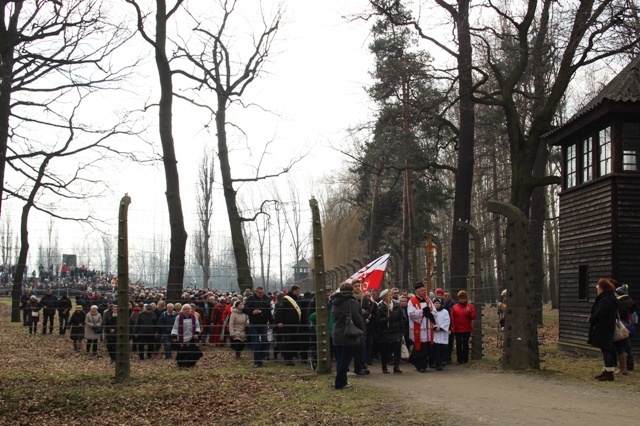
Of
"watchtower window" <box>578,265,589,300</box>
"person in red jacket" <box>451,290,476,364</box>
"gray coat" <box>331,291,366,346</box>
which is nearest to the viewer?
"gray coat" <box>331,291,366,346</box>

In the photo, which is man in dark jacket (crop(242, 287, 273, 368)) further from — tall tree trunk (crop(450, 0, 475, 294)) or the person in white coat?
tall tree trunk (crop(450, 0, 475, 294))

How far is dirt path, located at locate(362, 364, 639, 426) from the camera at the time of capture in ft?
32.0

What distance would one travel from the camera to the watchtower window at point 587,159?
20359 millimetres

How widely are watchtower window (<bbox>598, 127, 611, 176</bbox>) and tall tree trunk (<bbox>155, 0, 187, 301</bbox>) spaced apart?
12106mm

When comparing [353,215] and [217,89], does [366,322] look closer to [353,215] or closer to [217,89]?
[217,89]

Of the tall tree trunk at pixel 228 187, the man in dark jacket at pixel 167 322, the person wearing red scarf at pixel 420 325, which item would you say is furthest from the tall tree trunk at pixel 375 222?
the person wearing red scarf at pixel 420 325

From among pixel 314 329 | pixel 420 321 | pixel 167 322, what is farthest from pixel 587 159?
pixel 167 322

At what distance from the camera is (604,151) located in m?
19.7

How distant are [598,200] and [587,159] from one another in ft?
5.12

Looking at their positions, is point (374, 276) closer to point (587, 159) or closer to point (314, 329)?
point (314, 329)

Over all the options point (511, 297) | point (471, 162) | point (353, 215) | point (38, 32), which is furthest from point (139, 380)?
point (353, 215)

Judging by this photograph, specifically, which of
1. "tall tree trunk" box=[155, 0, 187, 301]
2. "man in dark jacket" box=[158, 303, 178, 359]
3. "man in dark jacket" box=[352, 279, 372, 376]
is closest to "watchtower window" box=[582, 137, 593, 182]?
"man in dark jacket" box=[352, 279, 372, 376]

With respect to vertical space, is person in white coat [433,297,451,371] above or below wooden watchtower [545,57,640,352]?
below

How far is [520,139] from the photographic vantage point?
22.2 meters
